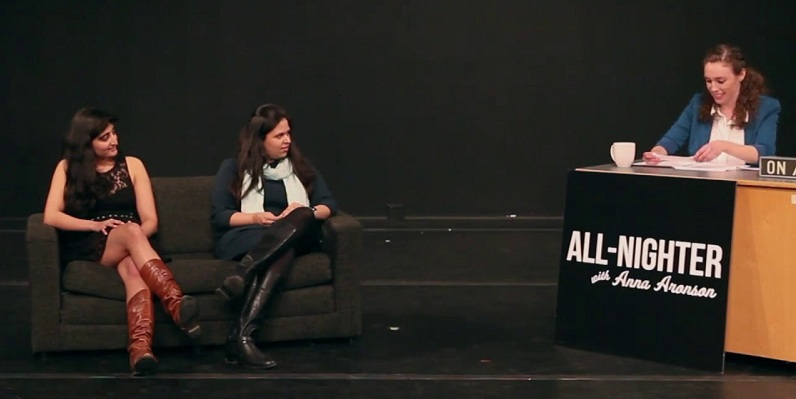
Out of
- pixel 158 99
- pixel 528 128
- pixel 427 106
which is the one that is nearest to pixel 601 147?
pixel 528 128

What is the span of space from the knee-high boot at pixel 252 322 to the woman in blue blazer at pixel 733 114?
1.72 m

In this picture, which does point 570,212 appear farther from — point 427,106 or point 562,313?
point 427,106

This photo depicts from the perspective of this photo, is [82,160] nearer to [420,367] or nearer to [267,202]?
[267,202]

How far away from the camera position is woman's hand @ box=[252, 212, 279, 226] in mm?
5004

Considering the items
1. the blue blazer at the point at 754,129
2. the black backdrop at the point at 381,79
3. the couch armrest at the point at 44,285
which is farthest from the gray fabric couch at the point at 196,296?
the black backdrop at the point at 381,79

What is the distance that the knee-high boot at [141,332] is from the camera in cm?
Result: 448

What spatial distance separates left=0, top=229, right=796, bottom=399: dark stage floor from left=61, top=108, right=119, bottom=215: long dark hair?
0.63 m

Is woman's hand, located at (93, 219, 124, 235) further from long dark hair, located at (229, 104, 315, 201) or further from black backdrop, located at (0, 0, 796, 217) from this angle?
black backdrop, located at (0, 0, 796, 217)

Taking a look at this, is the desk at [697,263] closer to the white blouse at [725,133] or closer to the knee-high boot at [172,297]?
the white blouse at [725,133]

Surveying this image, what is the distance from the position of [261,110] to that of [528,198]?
3.39 metres

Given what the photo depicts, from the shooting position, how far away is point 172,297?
460cm

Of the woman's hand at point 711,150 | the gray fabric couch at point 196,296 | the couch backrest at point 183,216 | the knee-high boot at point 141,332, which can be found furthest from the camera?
the couch backrest at point 183,216

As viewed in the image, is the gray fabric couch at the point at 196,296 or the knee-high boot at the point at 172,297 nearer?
the knee-high boot at the point at 172,297

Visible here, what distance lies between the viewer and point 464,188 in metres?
8.10
